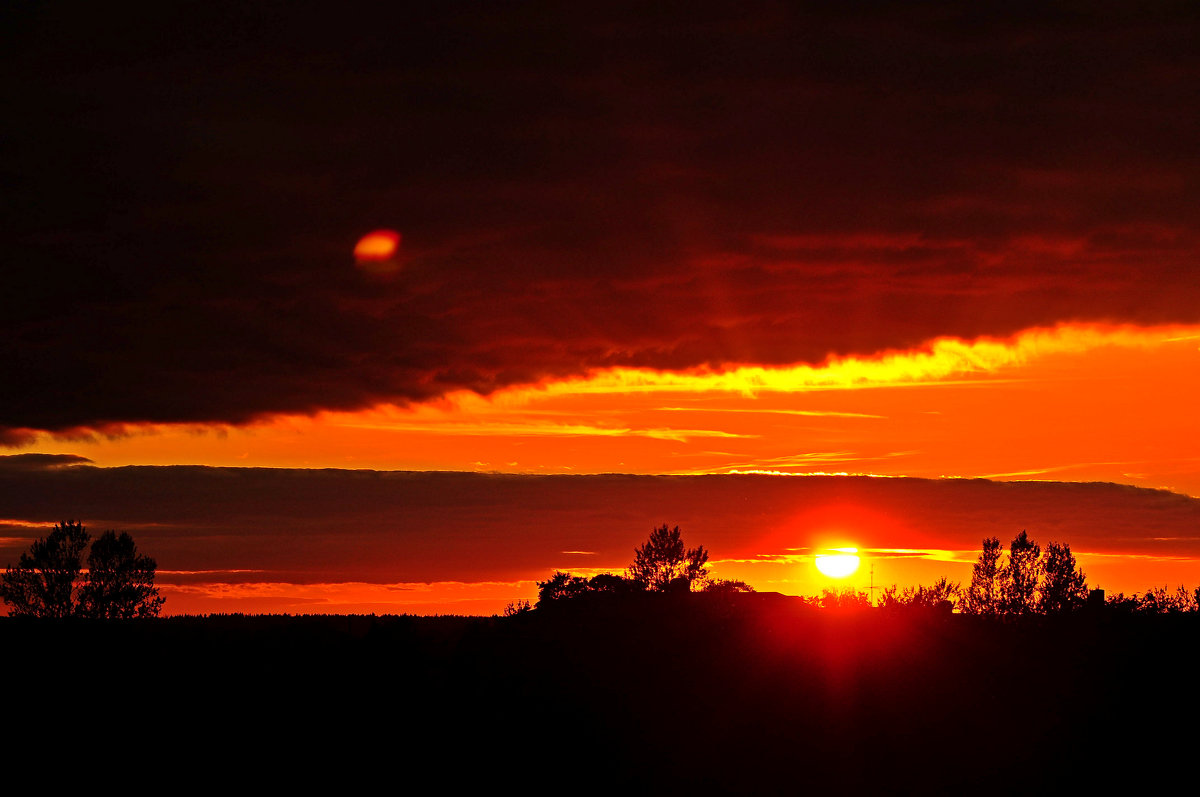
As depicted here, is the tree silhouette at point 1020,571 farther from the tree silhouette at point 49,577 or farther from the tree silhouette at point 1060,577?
the tree silhouette at point 49,577

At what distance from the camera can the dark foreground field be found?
42.5 m

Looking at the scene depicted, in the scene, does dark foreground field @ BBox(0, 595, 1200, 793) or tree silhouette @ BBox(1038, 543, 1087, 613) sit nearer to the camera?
dark foreground field @ BBox(0, 595, 1200, 793)

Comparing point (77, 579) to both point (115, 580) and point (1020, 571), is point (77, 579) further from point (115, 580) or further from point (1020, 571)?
point (1020, 571)

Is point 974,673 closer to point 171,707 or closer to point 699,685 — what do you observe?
point 699,685

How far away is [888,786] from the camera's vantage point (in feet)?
137

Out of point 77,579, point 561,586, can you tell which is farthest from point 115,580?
point 561,586

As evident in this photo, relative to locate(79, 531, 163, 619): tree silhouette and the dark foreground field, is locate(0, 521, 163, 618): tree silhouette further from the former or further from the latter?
the dark foreground field

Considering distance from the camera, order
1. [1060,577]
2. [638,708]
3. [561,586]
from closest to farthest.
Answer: [638,708]
[561,586]
[1060,577]

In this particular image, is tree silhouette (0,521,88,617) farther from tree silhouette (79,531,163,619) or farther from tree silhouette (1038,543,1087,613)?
tree silhouette (1038,543,1087,613)

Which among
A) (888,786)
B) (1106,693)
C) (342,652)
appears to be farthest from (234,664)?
(1106,693)

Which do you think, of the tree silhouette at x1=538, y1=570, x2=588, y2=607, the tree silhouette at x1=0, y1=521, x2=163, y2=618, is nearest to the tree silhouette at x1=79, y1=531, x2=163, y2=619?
the tree silhouette at x1=0, y1=521, x2=163, y2=618

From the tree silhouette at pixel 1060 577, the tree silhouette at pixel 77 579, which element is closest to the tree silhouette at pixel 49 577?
the tree silhouette at pixel 77 579

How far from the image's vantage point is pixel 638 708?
47594mm

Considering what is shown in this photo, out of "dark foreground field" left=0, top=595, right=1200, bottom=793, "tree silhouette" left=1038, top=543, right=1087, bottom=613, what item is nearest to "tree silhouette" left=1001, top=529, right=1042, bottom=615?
"tree silhouette" left=1038, top=543, right=1087, bottom=613
